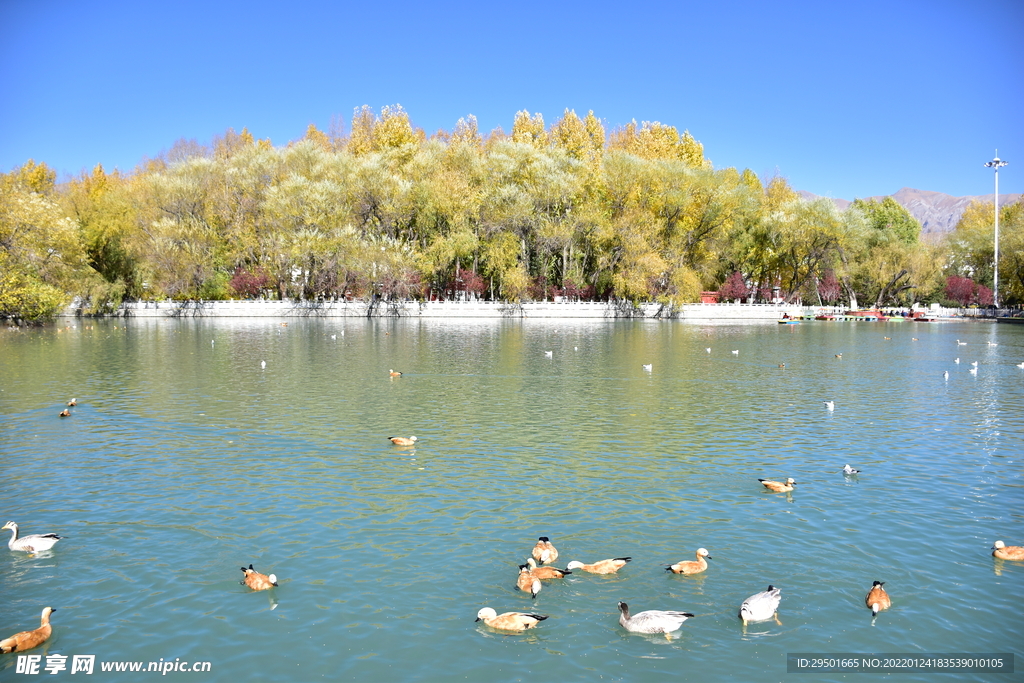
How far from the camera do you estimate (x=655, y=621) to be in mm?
8641

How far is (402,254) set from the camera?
266 feet

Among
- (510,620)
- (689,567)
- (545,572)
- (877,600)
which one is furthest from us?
(689,567)

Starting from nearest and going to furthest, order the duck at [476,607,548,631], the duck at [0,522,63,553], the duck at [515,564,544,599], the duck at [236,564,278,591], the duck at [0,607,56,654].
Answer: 1. the duck at [0,607,56,654]
2. the duck at [476,607,548,631]
3. the duck at [515,564,544,599]
4. the duck at [236,564,278,591]
5. the duck at [0,522,63,553]

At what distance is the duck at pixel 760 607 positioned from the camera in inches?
353

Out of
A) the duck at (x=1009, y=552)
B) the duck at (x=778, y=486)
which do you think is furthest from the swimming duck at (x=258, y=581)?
the duck at (x=1009, y=552)

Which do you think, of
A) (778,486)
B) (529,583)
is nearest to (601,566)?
(529,583)

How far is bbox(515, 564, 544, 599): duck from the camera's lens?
952 cm

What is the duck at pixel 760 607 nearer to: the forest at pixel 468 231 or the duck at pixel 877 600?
the duck at pixel 877 600

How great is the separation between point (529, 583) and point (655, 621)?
6.19 ft

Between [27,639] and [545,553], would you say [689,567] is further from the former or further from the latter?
[27,639]

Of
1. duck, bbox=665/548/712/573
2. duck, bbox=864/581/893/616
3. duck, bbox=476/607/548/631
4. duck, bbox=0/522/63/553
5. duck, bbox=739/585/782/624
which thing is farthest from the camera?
duck, bbox=0/522/63/553

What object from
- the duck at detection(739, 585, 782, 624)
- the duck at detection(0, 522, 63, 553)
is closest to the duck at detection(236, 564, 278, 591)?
the duck at detection(0, 522, 63, 553)

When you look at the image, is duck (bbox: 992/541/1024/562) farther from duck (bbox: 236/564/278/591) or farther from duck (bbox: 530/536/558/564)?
duck (bbox: 236/564/278/591)

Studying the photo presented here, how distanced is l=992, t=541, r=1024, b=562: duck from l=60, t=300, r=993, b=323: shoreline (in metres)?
71.9
